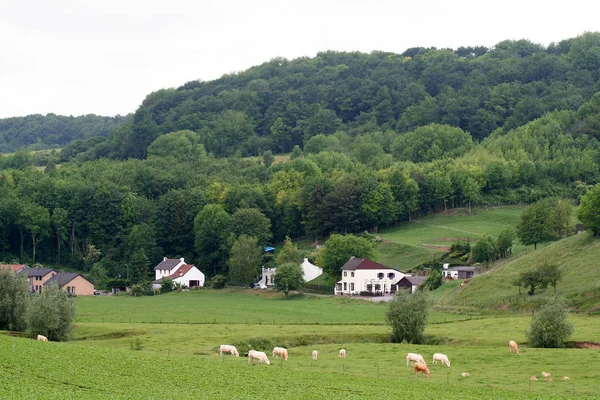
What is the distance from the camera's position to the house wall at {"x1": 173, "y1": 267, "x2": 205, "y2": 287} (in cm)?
12588

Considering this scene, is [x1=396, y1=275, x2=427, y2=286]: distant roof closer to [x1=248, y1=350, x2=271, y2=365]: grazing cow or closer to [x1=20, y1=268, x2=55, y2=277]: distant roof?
[x1=20, y1=268, x2=55, y2=277]: distant roof

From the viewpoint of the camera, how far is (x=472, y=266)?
10812 cm

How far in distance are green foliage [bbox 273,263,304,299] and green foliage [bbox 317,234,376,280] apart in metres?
6.93

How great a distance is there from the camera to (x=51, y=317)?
209ft

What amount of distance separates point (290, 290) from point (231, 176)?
214 ft

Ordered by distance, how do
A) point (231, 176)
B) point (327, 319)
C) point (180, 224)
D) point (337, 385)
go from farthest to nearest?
1. point (231, 176)
2. point (180, 224)
3. point (327, 319)
4. point (337, 385)

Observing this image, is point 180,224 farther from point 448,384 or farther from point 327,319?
point 448,384

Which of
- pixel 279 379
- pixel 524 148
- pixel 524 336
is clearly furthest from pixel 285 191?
pixel 279 379

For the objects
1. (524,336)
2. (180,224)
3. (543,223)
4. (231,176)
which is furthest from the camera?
(231,176)

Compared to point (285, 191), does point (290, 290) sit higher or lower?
lower

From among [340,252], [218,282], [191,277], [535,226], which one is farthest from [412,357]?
[191,277]

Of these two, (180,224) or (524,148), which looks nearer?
(180,224)

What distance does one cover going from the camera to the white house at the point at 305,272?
11931 cm


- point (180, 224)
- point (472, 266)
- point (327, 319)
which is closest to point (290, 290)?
point (472, 266)
